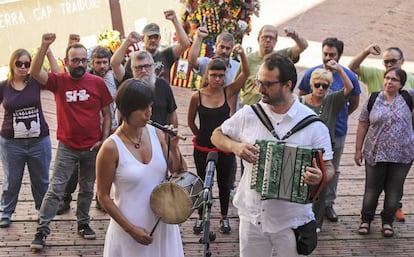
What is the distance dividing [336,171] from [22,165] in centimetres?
322

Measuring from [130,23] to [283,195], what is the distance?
9901 millimetres

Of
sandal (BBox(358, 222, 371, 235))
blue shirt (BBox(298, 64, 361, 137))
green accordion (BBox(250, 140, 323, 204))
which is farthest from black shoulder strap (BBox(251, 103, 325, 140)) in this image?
sandal (BBox(358, 222, 371, 235))

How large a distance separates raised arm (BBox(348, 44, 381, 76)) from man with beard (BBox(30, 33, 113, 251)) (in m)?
2.65

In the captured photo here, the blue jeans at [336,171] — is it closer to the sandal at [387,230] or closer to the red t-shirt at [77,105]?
the sandal at [387,230]

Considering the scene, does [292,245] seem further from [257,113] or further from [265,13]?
[265,13]

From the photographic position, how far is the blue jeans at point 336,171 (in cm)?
704

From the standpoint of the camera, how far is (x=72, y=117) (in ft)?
21.1

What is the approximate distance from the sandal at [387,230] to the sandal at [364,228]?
144 mm

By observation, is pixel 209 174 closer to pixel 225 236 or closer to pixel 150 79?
pixel 150 79

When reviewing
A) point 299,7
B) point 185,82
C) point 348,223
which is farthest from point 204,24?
point 299,7

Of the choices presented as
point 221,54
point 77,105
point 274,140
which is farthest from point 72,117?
point 274,140

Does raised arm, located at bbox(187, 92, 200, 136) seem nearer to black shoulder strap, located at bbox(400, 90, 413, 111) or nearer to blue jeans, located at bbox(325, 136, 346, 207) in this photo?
blue jeans, located at bbox(325, 136, 346, 207)

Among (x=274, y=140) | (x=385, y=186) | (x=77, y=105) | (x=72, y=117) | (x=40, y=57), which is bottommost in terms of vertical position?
(x=385, y=186)

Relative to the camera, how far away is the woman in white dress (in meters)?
4.20
